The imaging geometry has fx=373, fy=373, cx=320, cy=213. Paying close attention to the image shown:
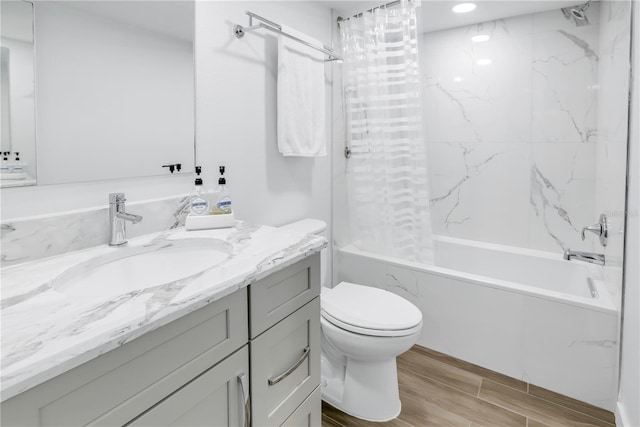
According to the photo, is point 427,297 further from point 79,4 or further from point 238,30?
point 79,4

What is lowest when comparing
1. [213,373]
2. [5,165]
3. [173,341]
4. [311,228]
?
[213,373]

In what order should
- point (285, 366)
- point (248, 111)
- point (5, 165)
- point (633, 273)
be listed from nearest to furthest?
1. point (5, 165)
2. point (285, 366)
3. point (633, 273)
4. point (248, 111)

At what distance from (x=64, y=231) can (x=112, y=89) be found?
1.68 ft

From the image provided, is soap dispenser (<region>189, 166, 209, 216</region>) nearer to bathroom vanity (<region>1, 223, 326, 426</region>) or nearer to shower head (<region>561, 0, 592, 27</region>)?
bathroom vanity (<region>1, 223, 326, 426</region>)

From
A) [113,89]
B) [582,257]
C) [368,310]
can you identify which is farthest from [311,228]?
[582,257]

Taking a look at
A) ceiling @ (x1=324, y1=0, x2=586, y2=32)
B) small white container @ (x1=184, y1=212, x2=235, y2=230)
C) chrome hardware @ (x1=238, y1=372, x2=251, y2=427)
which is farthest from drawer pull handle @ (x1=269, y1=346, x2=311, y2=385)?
ceiling @ (x1=324, y1=0, x2=586, y2=32)

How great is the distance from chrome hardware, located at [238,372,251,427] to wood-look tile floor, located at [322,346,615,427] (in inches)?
33.6

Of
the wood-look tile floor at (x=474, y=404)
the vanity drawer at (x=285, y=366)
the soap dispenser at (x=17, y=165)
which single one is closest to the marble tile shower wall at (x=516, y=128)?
the wood-look tile floor at (x=474, y=404)

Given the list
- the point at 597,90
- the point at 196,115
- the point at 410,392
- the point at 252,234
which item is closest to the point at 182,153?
the point at 196,115

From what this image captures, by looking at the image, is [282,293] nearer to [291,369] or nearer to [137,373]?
[291,369]

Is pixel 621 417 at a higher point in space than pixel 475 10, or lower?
lower

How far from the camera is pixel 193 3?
1537mm

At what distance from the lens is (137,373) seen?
74 cm

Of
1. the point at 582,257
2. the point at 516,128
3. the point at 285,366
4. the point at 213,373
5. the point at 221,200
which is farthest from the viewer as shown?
the point at 516,128
